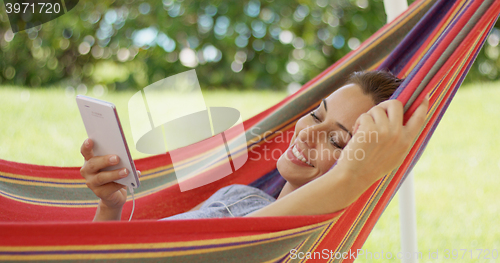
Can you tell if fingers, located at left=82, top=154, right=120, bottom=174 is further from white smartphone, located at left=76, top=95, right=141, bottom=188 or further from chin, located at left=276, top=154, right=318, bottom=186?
chin, located at left=276, top=154, right=318, bottom=186

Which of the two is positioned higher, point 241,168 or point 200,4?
point 200,4

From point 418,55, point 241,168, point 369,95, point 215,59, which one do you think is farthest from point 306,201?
point 215,59

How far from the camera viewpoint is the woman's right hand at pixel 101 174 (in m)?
1.15

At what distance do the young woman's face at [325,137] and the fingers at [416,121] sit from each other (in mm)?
246

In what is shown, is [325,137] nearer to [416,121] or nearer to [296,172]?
[296,172]

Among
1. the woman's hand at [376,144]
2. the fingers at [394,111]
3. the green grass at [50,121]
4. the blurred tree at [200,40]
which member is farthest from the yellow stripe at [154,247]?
the blurred tree at [200,40]

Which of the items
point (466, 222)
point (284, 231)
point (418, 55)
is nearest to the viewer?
point (284, 231)

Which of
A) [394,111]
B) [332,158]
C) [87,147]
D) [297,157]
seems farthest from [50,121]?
[394,111]

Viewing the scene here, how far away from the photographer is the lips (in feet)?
4.17

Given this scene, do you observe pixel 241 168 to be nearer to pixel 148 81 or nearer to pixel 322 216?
pixel 322 216

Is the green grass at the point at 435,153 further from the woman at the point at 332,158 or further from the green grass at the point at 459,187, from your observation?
the woman at the point at 332,158

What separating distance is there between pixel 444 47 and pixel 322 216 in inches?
24.7

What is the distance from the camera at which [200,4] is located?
15.2 ft

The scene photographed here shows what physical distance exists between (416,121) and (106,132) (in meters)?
0.74
